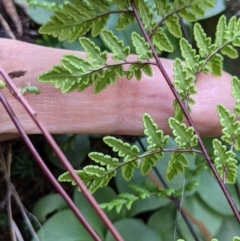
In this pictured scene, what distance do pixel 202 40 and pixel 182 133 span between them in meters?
0.16

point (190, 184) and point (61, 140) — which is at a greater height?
point (61, 140)

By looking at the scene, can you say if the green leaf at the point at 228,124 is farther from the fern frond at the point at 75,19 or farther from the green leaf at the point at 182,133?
the fern frond at the point at 75,19

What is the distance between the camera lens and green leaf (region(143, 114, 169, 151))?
2.06 feet

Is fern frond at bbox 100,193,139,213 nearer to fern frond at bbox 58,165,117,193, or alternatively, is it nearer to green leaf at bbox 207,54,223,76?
fern frond at bbox 58,165,117,193

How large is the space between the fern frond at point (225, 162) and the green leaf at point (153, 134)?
80 mm

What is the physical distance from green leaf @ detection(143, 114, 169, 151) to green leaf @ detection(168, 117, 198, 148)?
2 cm

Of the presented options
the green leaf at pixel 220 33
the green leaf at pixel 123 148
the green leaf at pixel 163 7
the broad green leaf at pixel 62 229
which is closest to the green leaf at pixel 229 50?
the green leaf at pixel 220 33

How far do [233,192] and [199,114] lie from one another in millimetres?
257

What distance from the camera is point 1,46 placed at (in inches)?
32.2

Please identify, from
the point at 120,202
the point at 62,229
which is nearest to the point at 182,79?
the point at 120,202

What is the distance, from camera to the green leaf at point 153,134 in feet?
A: 2.06

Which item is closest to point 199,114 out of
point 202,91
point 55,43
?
point 202,91

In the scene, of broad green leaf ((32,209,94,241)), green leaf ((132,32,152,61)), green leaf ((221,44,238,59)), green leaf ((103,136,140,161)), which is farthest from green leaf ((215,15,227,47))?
broad green leaf ((32,209,94,241))

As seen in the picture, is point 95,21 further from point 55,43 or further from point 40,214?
point 40,214
